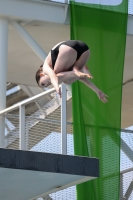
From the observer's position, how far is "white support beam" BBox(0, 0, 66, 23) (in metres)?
15.7

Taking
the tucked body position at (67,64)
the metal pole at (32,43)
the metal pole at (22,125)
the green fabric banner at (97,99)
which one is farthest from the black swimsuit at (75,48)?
the metal pole at (32,43)

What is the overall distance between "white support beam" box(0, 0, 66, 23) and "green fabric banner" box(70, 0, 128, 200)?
317 mm

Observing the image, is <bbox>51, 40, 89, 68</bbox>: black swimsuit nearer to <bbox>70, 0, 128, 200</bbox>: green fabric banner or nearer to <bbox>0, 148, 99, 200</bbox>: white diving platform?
<bbox>0, 148, 99, 200</bbox>: white diving platform

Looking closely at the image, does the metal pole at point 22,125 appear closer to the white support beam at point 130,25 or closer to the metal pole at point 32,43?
the metal pole at point 32,43

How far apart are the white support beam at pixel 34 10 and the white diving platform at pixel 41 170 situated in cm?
406

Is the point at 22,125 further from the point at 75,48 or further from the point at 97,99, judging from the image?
the point at 75,48

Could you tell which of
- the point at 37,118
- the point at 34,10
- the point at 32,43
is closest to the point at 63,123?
the point at 37,118

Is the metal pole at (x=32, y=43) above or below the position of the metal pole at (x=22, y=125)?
above

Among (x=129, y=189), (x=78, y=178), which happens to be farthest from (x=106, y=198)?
(x=78, y=178)

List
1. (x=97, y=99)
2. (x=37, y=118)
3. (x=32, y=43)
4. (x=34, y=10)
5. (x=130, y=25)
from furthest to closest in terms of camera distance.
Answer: (x=130, y=25), (x=34, y=10), (x=32, y=43), (x=97, y=99), (x=37, y=118)

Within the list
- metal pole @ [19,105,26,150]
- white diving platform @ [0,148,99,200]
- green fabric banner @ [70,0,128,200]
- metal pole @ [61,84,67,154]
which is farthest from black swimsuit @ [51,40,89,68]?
green fabric banner @ [70,0,128,200]

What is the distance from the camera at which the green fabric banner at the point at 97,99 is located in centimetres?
1506

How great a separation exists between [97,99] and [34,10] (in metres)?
2.11

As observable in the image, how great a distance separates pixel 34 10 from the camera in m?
15.9
